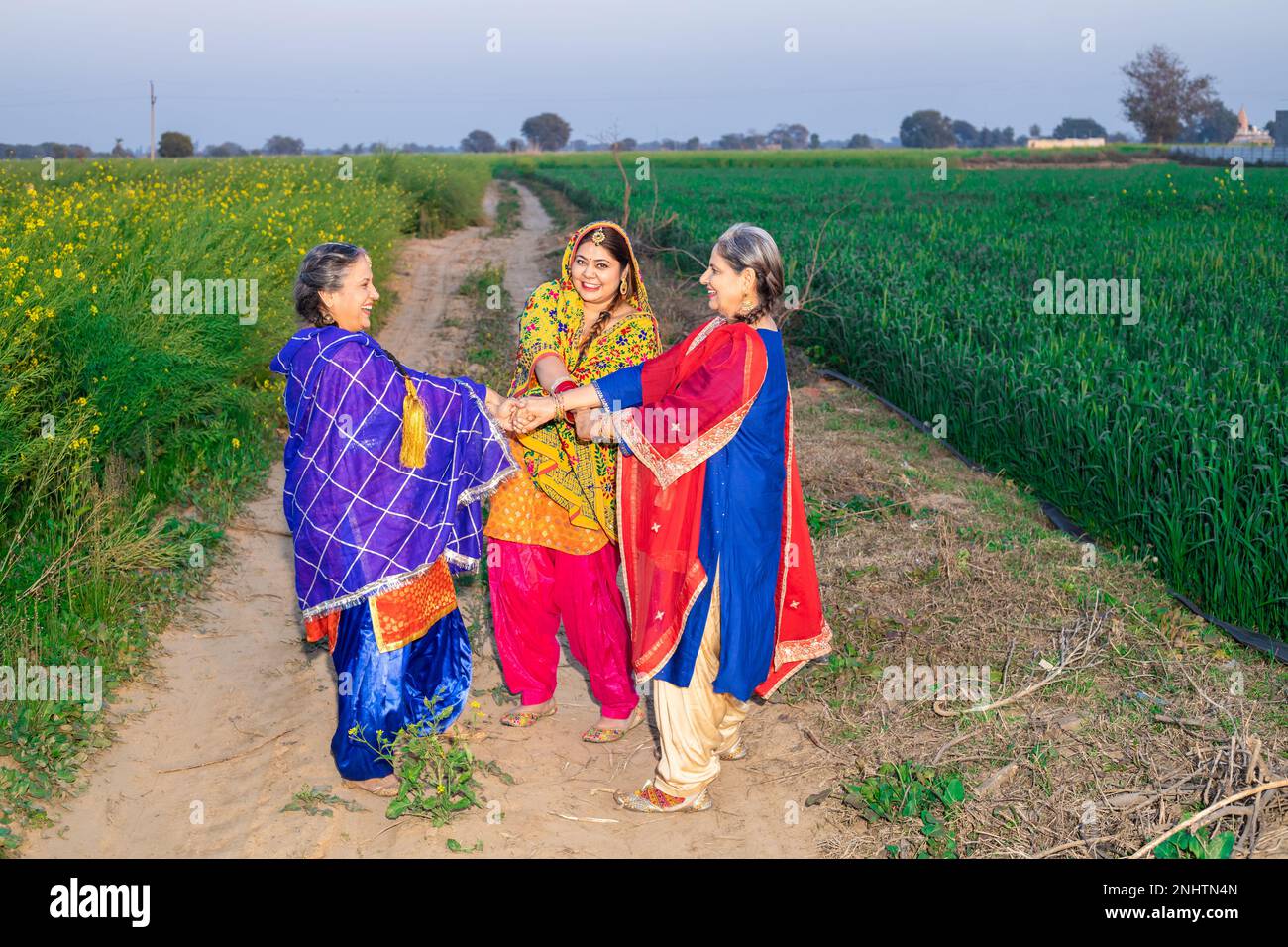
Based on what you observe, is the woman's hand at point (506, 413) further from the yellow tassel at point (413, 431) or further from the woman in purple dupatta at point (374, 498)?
the yellow tassel at point (413, 431)

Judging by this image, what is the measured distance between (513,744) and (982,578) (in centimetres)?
237

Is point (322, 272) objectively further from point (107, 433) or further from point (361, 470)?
point (107, 433)

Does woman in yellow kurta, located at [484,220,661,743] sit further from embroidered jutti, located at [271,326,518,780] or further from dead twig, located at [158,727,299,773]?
dead twig, located at [158,727,299,773]

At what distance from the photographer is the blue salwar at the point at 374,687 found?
3.50 meters

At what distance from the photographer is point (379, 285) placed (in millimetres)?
14633

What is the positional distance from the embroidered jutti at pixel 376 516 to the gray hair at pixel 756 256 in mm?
961

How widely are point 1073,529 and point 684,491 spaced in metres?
3.55

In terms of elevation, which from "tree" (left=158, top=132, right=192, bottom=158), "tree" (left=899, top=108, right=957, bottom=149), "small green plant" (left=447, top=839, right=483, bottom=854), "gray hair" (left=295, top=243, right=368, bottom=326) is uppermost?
"tree" (left=899, top=108, right=957, bottom=149)

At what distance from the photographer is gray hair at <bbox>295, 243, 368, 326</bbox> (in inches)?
129

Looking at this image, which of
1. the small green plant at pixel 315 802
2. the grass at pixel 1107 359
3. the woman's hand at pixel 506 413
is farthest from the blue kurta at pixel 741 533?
the grass at pixel 1107 359

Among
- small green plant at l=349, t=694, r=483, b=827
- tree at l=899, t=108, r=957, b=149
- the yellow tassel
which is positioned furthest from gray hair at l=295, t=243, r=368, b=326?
tree at l=899, t=108, r=957, b=149

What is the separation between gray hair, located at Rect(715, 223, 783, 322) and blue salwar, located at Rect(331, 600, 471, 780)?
149 cm

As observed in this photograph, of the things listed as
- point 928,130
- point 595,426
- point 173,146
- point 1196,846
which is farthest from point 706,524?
point 928,130

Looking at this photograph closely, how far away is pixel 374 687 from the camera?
3.51m
